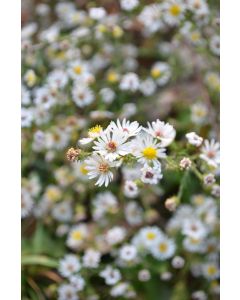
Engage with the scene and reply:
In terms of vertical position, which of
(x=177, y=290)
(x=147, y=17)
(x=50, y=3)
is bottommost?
(x=177, y=290)

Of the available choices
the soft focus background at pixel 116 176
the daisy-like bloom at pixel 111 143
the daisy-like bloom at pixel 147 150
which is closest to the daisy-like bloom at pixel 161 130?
the daisy-like bloom at pixel 147 150

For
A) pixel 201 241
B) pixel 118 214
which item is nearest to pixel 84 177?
pixel 118 214

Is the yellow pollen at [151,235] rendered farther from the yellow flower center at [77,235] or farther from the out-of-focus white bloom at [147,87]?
the out-of-focus white bloom at [147,87]

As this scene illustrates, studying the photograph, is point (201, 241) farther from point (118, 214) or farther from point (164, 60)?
point (164, 60)

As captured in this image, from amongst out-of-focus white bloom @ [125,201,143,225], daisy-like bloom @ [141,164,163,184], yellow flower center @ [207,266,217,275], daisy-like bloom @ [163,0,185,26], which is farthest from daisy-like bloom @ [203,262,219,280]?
daisy-like bloom @ [163,0,185,26]

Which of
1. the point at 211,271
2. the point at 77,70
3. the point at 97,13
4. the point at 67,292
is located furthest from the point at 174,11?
the point at 67,292

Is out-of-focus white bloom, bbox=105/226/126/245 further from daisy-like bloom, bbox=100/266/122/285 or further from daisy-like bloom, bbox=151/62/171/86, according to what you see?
daisy-like bloom, bbox=151/62/171/86
